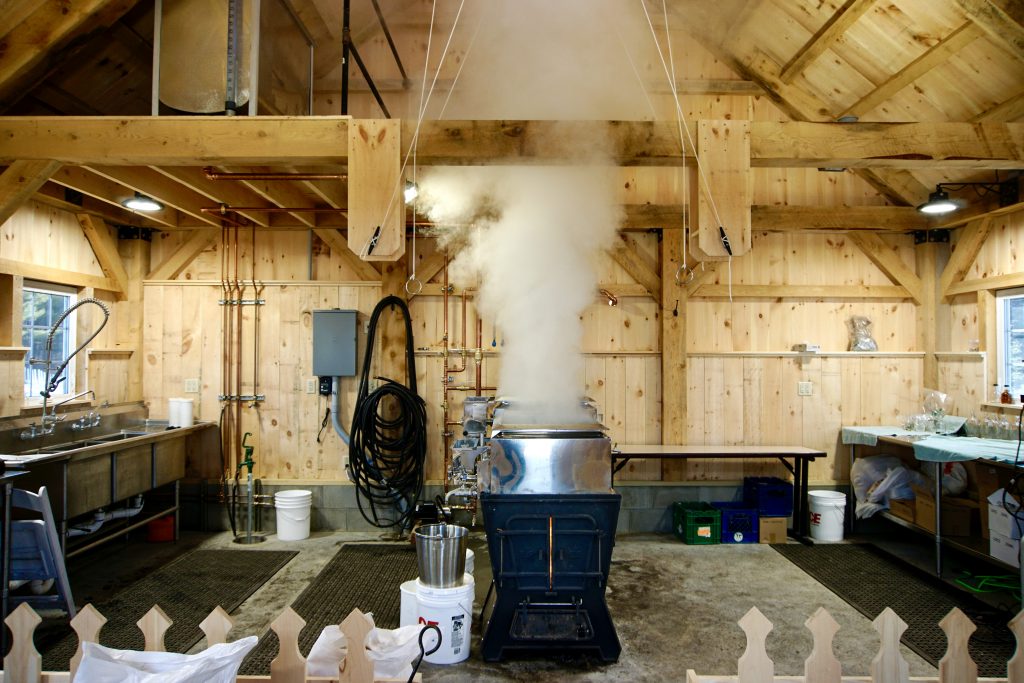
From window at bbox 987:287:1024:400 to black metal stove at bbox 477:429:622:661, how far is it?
402 cm

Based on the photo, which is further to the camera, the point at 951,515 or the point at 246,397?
the point at 246,397

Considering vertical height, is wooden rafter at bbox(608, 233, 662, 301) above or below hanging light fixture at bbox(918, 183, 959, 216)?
below

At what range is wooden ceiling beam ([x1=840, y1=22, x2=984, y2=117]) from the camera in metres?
3.68

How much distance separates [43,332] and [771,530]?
6144mm

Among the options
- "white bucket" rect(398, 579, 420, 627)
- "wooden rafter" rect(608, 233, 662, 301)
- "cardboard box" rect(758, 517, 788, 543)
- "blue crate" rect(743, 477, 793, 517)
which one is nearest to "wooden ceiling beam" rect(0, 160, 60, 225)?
"white bucket" rect(398, 579, 420, 627)

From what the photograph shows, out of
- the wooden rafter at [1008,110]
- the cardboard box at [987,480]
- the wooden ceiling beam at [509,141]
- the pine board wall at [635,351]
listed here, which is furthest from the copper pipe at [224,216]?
the cardboard box at [987,480]

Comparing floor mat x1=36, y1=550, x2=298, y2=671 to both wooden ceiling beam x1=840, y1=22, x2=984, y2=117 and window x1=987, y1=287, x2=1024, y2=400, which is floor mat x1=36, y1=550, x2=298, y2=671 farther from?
window x1=987, y1=287, x2=1024, y2=400

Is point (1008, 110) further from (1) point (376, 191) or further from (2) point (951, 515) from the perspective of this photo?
(1) point (376, 191)

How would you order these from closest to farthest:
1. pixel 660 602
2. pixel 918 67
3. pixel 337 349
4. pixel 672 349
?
pixel 660 602
pixel 918 67
pixel 337 349
pixel 672 349

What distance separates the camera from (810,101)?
5.16 metres

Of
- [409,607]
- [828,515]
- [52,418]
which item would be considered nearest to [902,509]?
[828,515]

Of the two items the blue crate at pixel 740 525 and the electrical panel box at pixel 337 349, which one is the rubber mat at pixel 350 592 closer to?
the electrical panel box at pixel 337 349

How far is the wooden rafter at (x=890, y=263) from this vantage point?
5.55 meters

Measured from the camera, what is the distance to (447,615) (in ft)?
9.79
